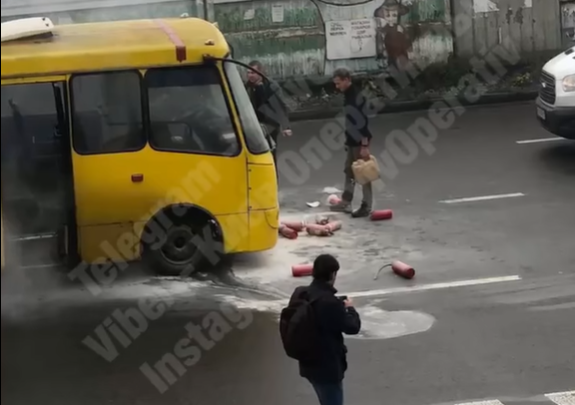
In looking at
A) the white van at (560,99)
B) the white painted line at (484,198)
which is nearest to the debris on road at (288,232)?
the white painted line at (484,198)

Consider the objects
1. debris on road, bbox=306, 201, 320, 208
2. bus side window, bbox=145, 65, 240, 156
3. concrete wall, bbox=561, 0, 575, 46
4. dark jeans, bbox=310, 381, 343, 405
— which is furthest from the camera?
concrete wall, bbox=561, 0, 575, 46

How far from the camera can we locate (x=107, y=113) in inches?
382

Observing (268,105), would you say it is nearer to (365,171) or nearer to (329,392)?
(365,171)

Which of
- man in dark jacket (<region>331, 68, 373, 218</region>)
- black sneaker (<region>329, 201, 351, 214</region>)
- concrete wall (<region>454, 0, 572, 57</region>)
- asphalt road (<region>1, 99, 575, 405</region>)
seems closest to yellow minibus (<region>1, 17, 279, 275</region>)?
asphalt road (<region>1, 99, 575, 405</region>)

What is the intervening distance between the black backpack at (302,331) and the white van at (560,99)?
29.7 feet

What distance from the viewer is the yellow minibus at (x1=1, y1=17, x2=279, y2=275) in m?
9.50

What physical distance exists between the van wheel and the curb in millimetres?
8783

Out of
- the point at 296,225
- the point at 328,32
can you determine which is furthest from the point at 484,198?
the point at 328,32

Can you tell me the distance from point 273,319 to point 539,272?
2813 millimetres

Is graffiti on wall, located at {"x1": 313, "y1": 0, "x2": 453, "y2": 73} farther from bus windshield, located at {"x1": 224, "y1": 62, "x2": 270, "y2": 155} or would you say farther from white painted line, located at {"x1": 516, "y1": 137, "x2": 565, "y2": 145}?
bus windshield, located at {"x1": 224, "y1": 62, "x2": 270, "y2": 155}

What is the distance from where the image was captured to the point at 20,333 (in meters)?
2.71

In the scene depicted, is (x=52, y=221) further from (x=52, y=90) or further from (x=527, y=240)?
(x=527, y=240)

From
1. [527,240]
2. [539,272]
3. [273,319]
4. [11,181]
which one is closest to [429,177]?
[527,240]

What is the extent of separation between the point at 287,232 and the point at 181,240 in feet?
5.58
